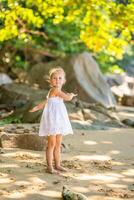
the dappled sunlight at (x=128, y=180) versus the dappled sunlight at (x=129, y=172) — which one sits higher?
the dappled sunlight at (x=129, y=172)

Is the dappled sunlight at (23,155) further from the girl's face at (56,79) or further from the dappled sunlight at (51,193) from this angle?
the dappled sunlight at (51,193)

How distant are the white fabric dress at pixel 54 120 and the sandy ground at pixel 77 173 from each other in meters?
0.44

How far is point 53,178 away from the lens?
208 inches

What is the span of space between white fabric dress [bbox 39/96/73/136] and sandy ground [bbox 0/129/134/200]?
44 cm

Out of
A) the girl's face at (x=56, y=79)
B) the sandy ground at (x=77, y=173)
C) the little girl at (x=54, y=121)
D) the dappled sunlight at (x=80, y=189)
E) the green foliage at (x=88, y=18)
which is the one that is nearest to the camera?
the sandy ground at (x=77, y=173)

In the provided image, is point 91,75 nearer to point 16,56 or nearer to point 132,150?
point 16,56

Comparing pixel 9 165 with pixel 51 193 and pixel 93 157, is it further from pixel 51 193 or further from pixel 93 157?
pixel 93 157

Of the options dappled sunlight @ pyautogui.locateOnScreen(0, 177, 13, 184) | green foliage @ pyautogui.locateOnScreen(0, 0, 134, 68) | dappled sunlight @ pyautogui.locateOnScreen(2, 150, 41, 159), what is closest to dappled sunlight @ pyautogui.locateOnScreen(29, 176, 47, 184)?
dappled sunlight @ pyautogui.locateOnScreen(0, 177, 13, 184)

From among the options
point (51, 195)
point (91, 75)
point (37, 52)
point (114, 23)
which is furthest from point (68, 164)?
point (37, 52)

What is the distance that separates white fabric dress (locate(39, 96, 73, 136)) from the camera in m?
5.60

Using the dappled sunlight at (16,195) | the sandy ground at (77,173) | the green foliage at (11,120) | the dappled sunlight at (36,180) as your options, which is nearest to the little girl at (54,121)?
the sandy ground at (77,173)

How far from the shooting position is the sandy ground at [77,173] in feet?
15.6

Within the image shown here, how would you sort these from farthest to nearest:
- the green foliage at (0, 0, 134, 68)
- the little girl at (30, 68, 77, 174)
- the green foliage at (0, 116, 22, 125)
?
the green foliage at (0, 0, 134, 68) < the green foliage at (0, 116, 22, 125) < the little girl at (30, 68, 77, 174)

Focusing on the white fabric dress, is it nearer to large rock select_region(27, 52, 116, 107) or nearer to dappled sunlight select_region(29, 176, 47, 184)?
dappled sunlight select_region(29, 176, 47, 184)
